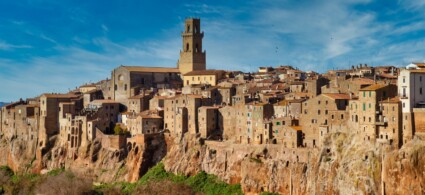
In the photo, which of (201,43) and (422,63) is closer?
(422,63)

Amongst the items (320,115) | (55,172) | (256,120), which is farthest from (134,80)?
(320,115)

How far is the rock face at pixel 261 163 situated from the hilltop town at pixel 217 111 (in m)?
0.30

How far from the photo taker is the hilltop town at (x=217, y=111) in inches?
2144

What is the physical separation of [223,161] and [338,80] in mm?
14637

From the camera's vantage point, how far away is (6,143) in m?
92.0

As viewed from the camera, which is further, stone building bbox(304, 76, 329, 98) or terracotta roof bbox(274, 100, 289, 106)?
stone building bbox(304, 76, 329, 98)

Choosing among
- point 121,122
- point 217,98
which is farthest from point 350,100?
point 121,122

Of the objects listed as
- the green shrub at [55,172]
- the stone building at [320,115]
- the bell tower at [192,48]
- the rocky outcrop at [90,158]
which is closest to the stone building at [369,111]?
the stone building at [320,115]

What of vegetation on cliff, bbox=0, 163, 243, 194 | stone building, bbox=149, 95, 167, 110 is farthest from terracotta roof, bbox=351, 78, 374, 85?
stone building, bbox=149, 95, 167, 110

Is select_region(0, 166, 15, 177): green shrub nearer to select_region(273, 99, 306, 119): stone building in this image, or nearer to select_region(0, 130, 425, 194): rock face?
select_region(0, 130, 425, 194): rock face

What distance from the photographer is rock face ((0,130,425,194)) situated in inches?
2034

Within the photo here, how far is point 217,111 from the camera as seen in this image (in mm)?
71188

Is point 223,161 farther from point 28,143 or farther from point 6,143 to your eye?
point 6,143

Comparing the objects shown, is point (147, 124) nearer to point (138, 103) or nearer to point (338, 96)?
point (138, 103)
